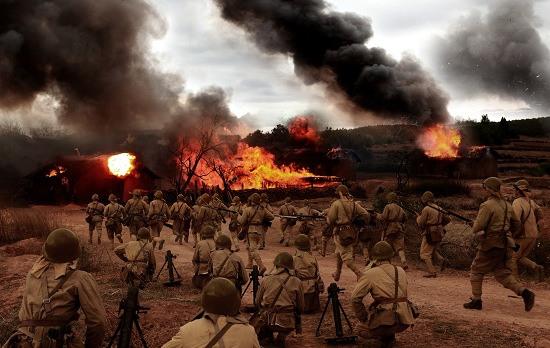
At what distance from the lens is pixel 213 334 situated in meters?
3.45

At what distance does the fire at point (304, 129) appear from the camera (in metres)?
42.8

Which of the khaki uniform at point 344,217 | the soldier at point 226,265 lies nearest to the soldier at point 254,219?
the khaki uniform at point 344,217

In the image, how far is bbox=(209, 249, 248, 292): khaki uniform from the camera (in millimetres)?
8242

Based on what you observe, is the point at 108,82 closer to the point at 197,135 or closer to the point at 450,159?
the point at 197,135

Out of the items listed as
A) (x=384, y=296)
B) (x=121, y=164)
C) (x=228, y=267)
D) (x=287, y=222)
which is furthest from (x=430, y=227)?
(x=121, y=164)

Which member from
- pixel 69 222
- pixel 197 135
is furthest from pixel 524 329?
pixel 197 135

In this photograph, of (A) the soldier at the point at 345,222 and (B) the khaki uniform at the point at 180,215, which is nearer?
(A) the soldier at the point at 345,222

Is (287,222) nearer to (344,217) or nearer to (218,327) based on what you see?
(344,217)

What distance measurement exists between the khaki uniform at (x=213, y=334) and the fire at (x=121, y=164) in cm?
3233

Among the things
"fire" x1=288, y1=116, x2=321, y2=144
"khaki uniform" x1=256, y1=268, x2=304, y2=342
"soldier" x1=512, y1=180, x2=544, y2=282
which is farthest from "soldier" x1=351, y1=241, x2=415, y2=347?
"fire" x1=288, y1=116, x2=321, y2=144

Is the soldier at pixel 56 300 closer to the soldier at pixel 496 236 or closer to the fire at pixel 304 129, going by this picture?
the soldier at pixel 496 236

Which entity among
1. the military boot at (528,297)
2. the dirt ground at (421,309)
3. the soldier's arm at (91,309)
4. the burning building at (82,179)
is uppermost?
the burning building at (82,179)

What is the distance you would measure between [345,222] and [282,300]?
4343mm

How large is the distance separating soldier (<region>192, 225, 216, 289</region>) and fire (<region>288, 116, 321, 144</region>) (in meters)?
33.3
